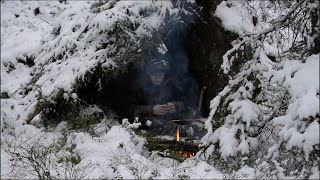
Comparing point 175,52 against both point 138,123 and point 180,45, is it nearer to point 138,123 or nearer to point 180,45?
point 180,45

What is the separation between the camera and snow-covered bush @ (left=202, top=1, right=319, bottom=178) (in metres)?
3.30

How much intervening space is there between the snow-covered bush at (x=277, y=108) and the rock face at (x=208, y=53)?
1682mm

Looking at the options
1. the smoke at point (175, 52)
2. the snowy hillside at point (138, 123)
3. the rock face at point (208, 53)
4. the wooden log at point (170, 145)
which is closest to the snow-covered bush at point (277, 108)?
the snowy hillside at point (138, 123)

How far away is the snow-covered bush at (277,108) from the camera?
10.8 ft

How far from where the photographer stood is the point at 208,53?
6867mm

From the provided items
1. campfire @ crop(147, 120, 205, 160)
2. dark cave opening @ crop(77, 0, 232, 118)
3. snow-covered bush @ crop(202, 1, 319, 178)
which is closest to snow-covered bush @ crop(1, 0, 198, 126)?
dark cave opening @ crop(77, 0, 232, 118)

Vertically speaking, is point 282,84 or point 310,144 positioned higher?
point 282,84

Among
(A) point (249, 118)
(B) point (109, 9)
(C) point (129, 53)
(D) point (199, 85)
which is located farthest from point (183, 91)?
(A) point (249, 118)

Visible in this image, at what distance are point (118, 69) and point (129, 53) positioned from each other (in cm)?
35

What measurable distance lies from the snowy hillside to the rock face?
372 millimetres

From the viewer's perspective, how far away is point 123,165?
4199 millimetres

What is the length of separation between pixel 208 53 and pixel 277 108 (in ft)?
10.1

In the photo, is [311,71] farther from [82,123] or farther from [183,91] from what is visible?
Answer: [183,91]

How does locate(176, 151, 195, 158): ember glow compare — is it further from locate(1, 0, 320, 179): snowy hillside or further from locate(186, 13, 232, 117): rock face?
locate(186, 13, 232, 117): rock face
